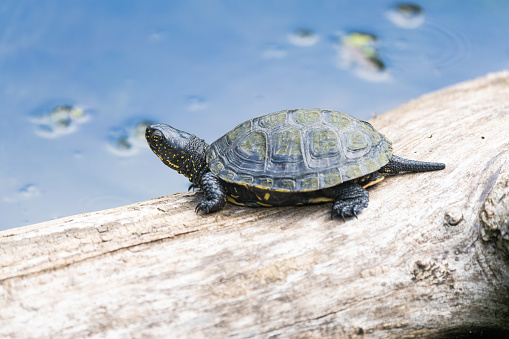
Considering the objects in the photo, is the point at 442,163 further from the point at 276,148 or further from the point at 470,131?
the point at 276,148

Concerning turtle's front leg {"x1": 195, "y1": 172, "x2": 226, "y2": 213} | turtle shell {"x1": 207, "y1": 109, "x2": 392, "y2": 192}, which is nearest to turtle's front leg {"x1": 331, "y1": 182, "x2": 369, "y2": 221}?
turtle shell {"x1": 207, "y1": 109, "x2": 392, "y2": 192}

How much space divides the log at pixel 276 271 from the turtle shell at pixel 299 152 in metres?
0.26

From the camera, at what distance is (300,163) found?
3.13 m

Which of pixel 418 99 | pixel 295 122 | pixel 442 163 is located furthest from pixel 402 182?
pixel 418 99

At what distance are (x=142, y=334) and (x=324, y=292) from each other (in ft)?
3.49

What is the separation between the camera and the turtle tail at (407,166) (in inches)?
134

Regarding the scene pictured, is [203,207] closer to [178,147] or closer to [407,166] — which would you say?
[178,147]

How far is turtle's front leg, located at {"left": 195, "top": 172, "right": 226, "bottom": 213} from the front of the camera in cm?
317

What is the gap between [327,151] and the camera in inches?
125

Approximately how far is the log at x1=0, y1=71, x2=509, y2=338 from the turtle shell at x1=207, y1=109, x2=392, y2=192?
265 mm

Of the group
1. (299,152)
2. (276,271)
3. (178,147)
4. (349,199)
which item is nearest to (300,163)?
(299,152)

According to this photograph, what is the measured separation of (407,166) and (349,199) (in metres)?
0.63

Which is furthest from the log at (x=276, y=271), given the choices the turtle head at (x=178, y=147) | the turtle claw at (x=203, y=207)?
the turtle head at (x=178, y=147)

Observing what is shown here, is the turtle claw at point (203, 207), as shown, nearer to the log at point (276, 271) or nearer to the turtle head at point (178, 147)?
the log at point (276, 271)
